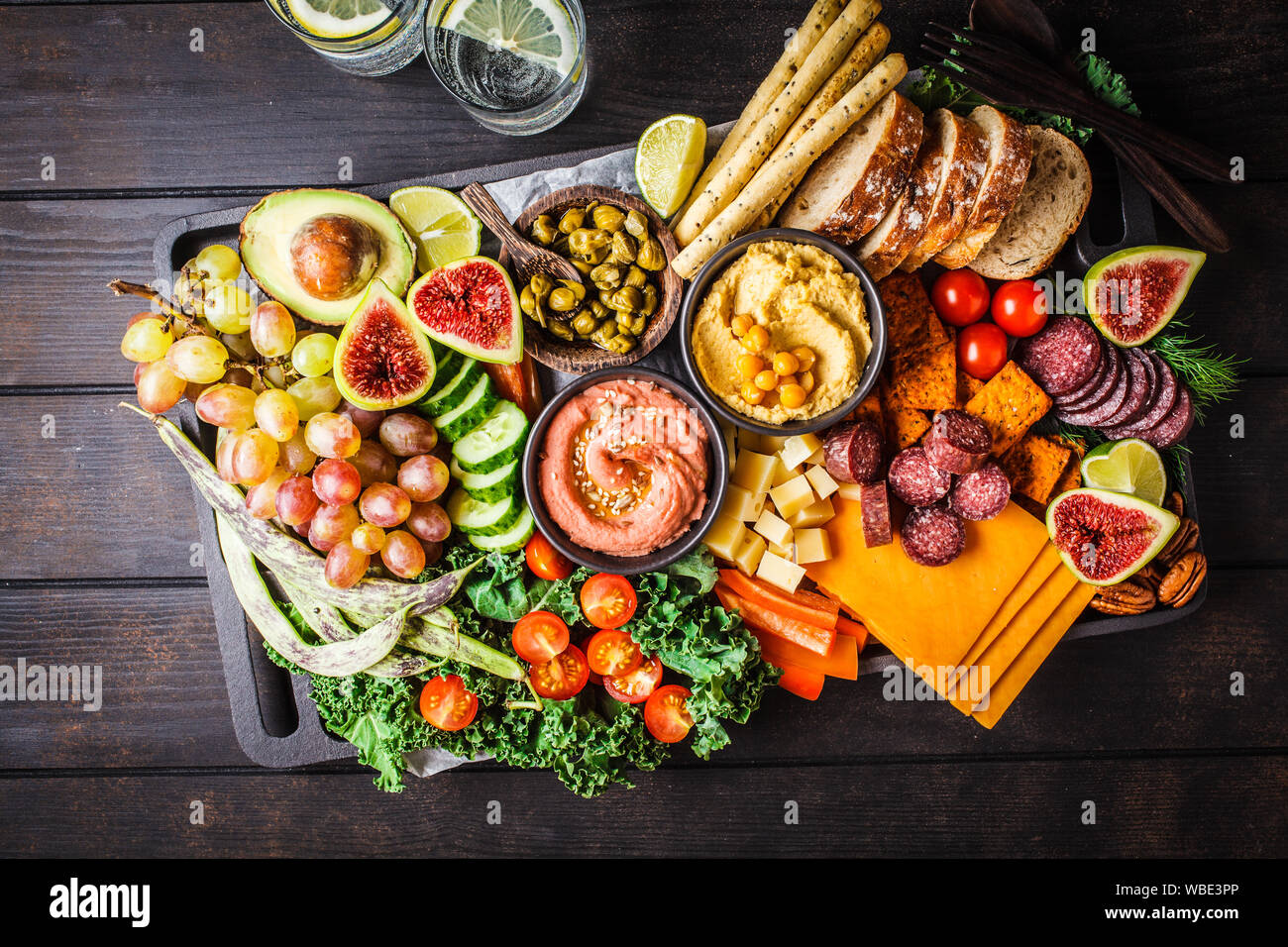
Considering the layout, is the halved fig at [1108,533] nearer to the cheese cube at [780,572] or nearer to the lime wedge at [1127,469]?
the lime wedge at [1127,469]

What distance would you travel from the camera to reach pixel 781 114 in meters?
2.09

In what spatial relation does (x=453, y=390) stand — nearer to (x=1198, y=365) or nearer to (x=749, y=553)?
(x=749, y=553)

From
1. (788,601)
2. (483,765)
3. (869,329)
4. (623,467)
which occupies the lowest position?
(483,765)

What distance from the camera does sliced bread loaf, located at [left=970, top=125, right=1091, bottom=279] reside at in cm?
222

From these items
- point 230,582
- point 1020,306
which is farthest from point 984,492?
point 230,582

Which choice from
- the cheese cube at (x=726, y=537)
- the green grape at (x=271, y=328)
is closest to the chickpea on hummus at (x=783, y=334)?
the cheese cube at (x=726, y=537)

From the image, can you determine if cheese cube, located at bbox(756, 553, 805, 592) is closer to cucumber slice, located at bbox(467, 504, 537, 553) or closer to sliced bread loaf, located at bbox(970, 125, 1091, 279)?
cucumber slice, located at bbox(467, 504, 537, 553)

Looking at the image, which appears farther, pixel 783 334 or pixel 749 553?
pixel 749 553

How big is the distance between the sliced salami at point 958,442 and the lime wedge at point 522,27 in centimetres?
Answer: 162

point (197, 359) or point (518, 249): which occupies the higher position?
point (518, 249)

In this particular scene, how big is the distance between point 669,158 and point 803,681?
169 centimetres

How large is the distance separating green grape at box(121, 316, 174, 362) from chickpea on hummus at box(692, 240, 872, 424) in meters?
1.55

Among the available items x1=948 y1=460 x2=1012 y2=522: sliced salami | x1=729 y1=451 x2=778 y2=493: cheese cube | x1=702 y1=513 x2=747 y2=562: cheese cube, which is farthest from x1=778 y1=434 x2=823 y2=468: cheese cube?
x1=948 y1=460 x2=1012 y2=522: sliced salami

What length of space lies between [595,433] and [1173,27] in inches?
95.1
